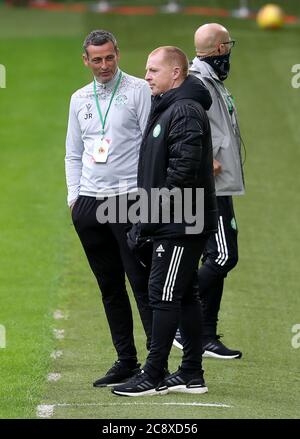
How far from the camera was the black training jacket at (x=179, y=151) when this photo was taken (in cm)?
878

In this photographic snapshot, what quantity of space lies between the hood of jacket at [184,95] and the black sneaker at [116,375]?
1.96 meters

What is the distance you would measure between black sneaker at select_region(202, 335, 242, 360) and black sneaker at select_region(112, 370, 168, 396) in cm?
165

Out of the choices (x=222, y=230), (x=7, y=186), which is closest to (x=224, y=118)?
(x=222, y=230)

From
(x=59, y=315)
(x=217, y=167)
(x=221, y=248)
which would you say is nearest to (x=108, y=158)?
(x=217, y=167)

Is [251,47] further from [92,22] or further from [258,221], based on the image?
[258,221]

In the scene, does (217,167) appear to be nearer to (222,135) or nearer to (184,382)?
(222,135)

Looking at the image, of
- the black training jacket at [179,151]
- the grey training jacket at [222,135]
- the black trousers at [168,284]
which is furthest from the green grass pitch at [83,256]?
the grey training jacket at [222,135]

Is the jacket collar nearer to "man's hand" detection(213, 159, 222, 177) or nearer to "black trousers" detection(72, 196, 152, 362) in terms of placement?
"man's hand" detection(213, 159, 222, 177)

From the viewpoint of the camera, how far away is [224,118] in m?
10.5

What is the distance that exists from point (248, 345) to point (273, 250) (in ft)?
14.1

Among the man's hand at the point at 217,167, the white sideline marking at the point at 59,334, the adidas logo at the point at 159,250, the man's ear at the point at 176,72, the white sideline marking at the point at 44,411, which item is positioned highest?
the man's ear at the point at 176,72

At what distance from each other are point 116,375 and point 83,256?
225 inches

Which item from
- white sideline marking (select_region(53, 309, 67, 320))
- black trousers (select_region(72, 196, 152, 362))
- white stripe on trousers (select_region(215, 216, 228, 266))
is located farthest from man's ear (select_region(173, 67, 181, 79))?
white sideline marking (select_region(53, 309, 67, 320))

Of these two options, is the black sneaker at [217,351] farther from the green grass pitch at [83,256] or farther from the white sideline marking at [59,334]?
the white sideline marking at [59,334]
